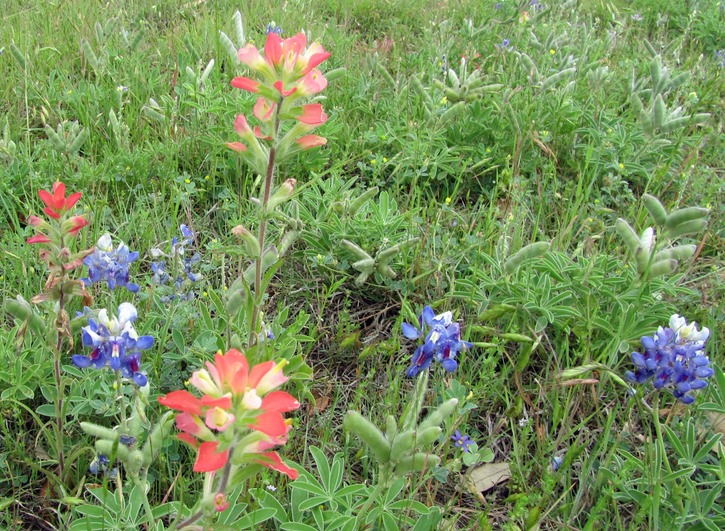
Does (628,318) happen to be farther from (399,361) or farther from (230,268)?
(230,268)

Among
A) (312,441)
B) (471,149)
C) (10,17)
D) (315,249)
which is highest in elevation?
(10,17)

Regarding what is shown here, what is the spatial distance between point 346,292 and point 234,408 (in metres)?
1.24

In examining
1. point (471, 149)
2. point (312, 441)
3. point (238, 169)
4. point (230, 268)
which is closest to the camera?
point (312, 441)

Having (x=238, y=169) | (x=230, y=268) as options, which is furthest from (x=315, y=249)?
(x=238, y=169)

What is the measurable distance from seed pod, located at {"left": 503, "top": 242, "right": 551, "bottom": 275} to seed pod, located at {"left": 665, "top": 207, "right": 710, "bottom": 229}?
371 millimetres

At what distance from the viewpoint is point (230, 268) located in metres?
2.46

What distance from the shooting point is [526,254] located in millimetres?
2170

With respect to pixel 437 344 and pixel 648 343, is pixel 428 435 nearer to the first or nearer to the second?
pixel 437 344

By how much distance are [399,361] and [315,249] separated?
0.59m

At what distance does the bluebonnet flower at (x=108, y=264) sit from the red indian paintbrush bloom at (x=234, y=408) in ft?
2.93

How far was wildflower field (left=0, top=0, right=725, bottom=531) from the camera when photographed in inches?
60.1

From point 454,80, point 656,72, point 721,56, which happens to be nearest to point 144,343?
point 454,80

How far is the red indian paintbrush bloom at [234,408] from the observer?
3.47 ft

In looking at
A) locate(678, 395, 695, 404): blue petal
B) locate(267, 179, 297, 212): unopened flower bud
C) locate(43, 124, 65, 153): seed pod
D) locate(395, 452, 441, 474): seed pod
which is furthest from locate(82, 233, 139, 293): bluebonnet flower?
locate(678, 395, 695, 404): blue petal
